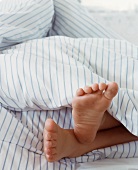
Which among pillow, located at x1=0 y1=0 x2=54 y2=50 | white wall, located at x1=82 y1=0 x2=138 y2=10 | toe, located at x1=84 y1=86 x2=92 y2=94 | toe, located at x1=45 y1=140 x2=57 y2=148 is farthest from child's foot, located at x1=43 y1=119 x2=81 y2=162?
white wall, located at x1=82 y1=0 x2=138 y2=10

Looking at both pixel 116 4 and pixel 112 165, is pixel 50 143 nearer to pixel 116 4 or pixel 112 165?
pixel 112 165

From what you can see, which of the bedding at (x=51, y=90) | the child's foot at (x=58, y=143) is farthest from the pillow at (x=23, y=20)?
the child's foot at (x=58, y=143)

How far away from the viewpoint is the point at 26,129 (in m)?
0.90

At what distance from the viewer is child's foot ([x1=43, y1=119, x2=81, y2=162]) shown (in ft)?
2.59

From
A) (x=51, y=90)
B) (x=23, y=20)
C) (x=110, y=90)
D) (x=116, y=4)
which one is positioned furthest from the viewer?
(x=116, y=4)

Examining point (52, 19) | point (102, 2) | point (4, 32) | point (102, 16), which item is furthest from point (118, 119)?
point (102, 2)

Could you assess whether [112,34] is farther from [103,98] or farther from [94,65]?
[103,98]

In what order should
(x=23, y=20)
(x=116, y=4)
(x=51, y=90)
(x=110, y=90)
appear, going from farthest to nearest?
(x=116, y=4), (x=23, y=20), (x=51, y=90), (x=110, y=90)

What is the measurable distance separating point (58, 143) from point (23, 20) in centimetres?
49

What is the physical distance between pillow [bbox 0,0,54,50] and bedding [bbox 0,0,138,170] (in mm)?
93

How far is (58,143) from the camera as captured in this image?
0.81 m

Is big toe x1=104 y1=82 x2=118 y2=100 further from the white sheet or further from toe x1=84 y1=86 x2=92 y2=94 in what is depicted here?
the white sheet

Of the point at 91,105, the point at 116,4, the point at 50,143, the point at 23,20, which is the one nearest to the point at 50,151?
the point at 50,143

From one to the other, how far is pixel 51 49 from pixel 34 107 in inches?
6.4
